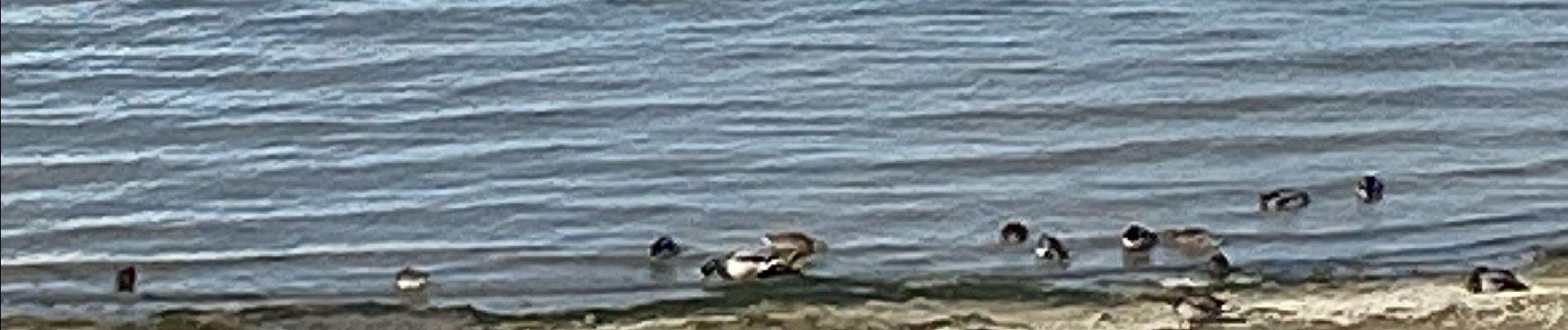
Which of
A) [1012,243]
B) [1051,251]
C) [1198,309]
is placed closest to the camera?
[1198,309]

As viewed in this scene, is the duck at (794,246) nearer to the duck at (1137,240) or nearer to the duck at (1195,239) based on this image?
the duck at (1137,240)

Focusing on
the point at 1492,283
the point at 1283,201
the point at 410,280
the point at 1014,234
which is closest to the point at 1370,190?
the point at 1283,201

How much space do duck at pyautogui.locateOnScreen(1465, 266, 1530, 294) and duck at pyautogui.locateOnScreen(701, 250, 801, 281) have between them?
2551mm

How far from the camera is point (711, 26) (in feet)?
55.5

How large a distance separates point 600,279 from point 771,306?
0.92m

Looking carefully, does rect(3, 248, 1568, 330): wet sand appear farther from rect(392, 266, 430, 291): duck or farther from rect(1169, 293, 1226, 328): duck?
rect(392, 266, 430, 291): duck

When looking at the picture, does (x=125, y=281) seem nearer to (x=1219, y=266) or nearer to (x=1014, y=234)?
(x=1014, y=234)

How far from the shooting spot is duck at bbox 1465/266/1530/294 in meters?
11.2

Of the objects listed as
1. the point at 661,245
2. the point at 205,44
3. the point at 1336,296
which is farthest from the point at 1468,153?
the point at 205,44

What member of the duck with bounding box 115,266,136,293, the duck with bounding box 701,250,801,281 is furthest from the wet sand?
the duck with bounding box 115,266,136,293

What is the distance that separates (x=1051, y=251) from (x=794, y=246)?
103 cm

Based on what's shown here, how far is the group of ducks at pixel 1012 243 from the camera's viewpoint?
11328 millimetres

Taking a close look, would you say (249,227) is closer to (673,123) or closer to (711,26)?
(673,123)

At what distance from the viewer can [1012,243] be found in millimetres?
12312
